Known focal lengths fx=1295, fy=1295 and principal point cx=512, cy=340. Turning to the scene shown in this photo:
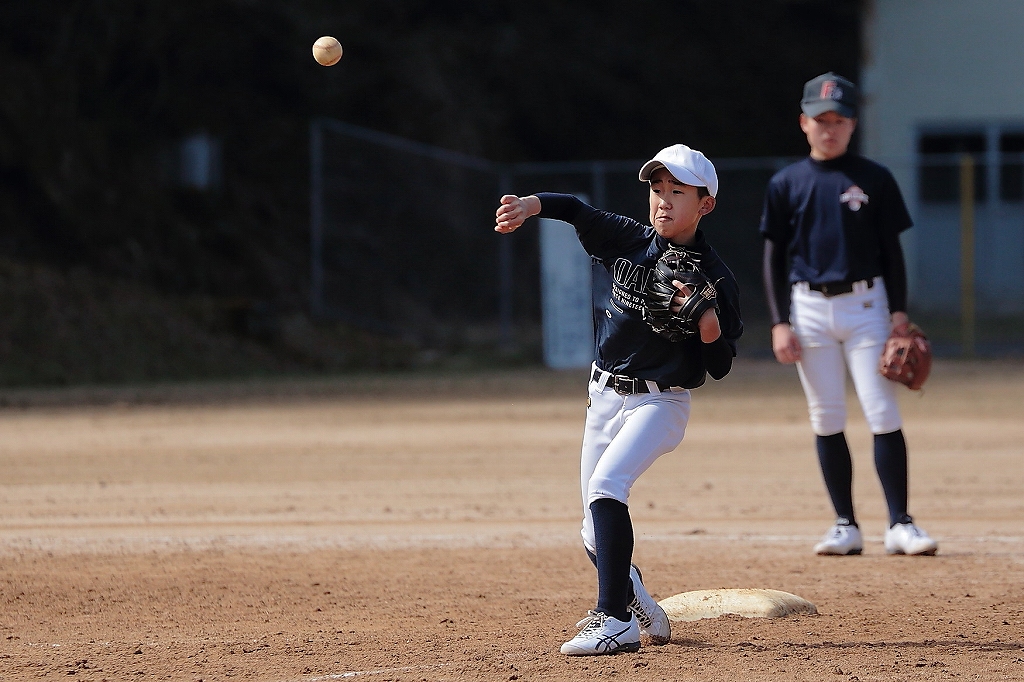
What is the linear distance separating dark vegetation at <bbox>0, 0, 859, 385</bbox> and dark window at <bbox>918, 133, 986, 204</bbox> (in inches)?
154

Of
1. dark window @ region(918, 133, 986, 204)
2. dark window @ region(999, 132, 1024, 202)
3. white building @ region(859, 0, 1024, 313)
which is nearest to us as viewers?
dark window @ region(918, 133, 986, 204)

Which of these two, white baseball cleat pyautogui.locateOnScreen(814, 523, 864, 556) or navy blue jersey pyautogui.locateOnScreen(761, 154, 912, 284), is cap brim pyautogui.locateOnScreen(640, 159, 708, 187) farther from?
white baseball cleat pyautogui.locateOnScreen(814, 523, 864, 556)

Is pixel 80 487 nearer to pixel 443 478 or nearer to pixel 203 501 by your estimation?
pixel 203 501

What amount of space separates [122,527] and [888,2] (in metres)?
19.1

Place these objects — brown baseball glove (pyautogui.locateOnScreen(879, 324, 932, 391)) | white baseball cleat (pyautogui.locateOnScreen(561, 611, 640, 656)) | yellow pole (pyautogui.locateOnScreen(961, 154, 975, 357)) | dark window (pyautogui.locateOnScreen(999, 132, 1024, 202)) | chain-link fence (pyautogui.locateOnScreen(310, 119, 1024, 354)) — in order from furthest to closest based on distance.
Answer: dark window (pyautogui.locateOnScreen(999, 132, 1024, 202))
chain-link fence (pyautogui.locateOnScreen(310, 119, 1024, 354))
yellow pole (pyautogui.locateOnScreen(961, 154, 975, 357))
brown baseball glove (pyautogui.locateOnScreen(879, 324, 932, 391))
white baseball cleat (pyautogui.locateOnScreen(561, 611, 640, 656))

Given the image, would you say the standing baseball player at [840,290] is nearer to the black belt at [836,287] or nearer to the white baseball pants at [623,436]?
the black belt at [836,287]

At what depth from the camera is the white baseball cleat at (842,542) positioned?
580cm

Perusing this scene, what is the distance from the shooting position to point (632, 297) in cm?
416

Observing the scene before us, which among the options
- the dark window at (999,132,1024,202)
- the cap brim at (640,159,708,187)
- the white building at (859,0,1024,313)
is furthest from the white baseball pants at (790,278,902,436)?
the white building at (859,0,1024,313)

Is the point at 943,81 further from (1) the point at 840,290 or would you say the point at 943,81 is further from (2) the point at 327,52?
(2) the point at 327,52

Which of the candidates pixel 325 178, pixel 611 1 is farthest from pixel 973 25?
pixel 325 178

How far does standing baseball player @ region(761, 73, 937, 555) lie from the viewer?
5719 mm

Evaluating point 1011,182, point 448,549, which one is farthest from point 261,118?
point 448,549

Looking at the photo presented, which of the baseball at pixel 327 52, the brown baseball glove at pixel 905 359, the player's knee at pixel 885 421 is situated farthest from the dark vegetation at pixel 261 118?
the brown baseball glove at pixel 905 359
